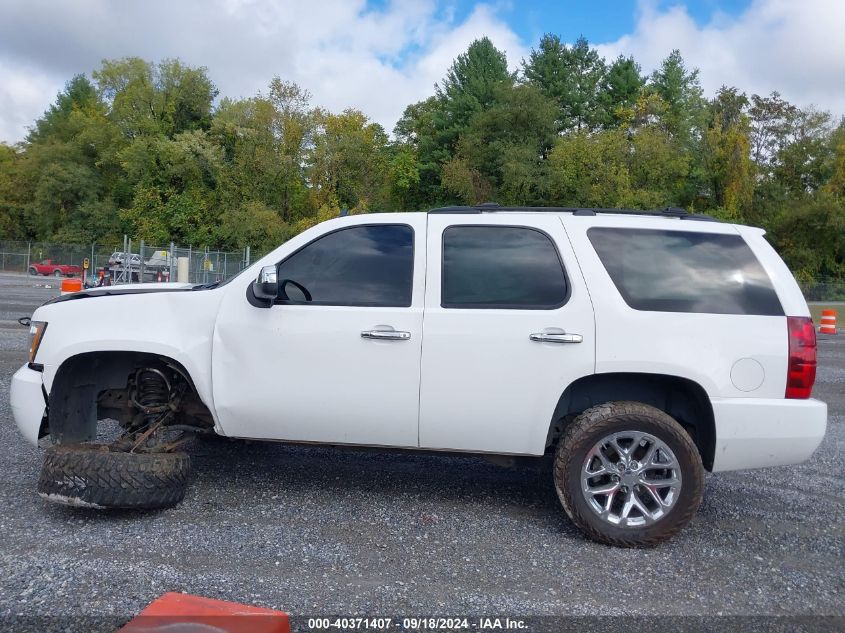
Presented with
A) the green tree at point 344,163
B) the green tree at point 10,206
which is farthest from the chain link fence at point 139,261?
the green tree at point 10,206

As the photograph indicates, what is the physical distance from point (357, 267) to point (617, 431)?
1.86 m

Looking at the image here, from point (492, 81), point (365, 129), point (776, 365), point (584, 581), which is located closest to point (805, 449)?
point (776, 365)

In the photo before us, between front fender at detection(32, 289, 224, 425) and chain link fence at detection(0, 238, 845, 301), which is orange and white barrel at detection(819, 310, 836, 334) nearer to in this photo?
chain link fence at detection(0, 238, 845, 301)

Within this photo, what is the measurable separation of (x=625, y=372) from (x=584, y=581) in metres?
1.23

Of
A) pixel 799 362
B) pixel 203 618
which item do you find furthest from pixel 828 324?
pixel 203 618

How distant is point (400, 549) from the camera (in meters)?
4.09

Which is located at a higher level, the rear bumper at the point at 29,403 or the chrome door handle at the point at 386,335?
the chrome door handle at the point at 386,335

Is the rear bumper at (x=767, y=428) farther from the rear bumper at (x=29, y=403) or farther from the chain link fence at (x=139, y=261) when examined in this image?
the chain link fence at (x=139, y=261)

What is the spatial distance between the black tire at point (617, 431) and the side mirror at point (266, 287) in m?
1.94

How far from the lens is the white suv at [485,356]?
426cm

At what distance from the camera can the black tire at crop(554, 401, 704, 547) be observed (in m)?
4.20

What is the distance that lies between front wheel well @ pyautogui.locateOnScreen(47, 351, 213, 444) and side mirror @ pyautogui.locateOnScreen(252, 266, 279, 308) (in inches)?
28.6

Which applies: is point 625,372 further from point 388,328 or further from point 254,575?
point 254,575

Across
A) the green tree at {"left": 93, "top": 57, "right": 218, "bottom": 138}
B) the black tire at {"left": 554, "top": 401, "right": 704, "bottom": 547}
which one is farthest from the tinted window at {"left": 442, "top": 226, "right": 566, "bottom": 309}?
the green tree at {"left": 93, "top": 57, "right": 218, "bottom": 138}
